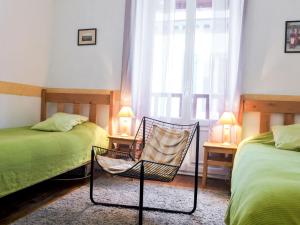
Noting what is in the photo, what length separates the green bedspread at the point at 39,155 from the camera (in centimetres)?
192

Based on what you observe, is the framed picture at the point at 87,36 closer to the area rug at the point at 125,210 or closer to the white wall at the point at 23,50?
the white wall at the point at 23,50

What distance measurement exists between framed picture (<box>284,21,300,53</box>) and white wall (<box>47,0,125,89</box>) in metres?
1.94

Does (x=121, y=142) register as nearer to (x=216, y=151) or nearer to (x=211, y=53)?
(x=216, y=151)

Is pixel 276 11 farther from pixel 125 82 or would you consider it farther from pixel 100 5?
pixel 100 5

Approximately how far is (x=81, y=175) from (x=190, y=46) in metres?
1.94

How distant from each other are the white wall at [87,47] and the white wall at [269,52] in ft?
5.14

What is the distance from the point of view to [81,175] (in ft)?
10.1

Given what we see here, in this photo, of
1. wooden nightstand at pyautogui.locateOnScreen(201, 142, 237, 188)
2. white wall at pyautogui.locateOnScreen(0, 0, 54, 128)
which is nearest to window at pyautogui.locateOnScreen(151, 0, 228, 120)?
wooden nightstand at pyautogui.locateOnScreen(201, 142, 237, 188)

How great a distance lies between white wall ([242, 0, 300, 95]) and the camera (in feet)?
9.81

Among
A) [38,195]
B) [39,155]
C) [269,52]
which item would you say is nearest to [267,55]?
[269,52]

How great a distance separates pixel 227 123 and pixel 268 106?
0.51 meters

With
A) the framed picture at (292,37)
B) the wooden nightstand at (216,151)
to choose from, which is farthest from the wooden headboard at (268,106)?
the framed picture at (292,37)

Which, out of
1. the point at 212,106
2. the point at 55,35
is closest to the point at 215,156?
the point at 212,106

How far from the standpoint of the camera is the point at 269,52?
3.05m
